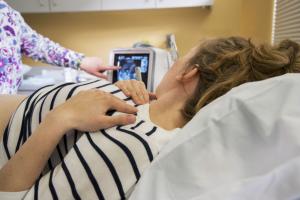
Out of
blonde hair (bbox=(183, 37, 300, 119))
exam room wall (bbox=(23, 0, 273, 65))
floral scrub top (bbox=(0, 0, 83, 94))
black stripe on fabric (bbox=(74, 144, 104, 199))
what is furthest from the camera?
exam room wall (bbox=(23, 0, 273, 65))

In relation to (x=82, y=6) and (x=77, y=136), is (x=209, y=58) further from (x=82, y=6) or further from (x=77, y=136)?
(x=82, y=6)

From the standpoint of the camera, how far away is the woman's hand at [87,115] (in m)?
0.69

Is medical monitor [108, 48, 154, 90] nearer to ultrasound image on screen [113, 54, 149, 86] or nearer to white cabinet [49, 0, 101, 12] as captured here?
ultrasound image on screen [113, 54, 149, 86]

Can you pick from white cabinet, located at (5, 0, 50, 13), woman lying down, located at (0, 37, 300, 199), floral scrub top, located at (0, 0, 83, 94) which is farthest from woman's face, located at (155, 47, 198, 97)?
white cabinet, located at (5, 0, 50, 13)

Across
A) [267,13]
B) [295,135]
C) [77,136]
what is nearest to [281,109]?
[295,135]

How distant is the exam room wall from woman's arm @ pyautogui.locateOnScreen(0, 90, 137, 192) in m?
2.54

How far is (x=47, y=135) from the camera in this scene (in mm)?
676

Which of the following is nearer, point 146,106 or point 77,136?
point 77,136

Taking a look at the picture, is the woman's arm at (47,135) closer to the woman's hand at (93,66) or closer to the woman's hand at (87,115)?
the woman's hand at (87,115)

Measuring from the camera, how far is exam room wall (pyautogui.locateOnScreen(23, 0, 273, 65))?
3117 mm

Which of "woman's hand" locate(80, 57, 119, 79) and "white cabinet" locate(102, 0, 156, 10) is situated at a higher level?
"white cabinet" locate(102, 0, 156, 10)

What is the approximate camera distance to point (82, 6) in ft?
9.56

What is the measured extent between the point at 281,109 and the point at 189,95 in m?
0.31

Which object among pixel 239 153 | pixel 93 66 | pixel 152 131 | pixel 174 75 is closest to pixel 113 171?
pixel 152 131
